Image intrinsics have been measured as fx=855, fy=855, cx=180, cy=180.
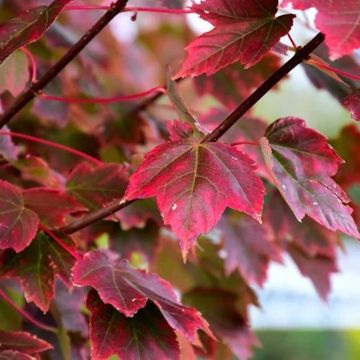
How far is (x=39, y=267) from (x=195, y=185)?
192 millimetres

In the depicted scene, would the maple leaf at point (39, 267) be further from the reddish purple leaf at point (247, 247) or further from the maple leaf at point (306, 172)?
the reddish purple leaf at point (247, 247)

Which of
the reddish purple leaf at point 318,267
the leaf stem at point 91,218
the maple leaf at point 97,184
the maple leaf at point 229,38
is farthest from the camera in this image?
the reddish purple leaf at point 318,267

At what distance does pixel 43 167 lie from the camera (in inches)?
35.3

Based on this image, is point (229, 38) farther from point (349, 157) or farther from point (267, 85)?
point (349, 157)

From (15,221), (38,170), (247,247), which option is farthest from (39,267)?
(247,247)

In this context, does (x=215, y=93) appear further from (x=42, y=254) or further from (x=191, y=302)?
(x=42, y=254)

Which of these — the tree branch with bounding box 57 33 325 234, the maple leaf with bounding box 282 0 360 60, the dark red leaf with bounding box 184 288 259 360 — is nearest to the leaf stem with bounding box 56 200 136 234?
the tree branch with bounding box 57 33 325 234

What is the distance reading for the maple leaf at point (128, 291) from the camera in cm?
66

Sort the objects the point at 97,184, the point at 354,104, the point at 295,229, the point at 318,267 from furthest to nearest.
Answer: the point at 318,267, the point at 295,229, the point at 97,184, the point at 354,104

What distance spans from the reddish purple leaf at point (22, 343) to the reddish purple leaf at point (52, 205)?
0.11m

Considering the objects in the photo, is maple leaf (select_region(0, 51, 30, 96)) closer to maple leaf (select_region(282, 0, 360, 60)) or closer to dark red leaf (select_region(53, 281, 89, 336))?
dark red leaf (select_region(53, 281, 89, 336))

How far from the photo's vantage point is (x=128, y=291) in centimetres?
68

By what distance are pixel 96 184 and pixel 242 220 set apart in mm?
320

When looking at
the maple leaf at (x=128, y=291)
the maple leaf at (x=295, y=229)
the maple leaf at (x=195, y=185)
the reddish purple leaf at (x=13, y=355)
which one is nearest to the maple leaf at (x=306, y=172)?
the maple leaf at (x=195, y=185)
